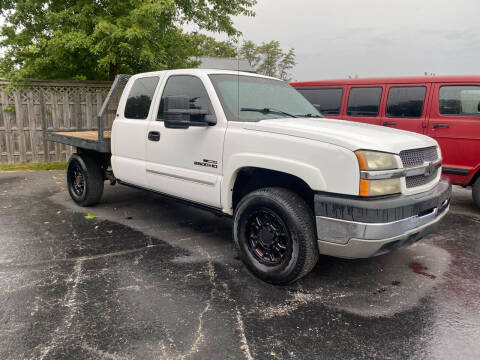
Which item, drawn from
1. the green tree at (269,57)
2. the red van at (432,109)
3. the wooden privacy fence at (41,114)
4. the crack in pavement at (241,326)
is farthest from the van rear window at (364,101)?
the green tree at (269,57)

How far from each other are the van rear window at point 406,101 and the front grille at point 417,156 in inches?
123

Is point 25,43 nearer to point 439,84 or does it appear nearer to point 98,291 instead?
point 98,291

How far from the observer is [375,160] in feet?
9.53

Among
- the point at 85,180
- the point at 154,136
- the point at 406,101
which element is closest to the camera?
the point at 154,136

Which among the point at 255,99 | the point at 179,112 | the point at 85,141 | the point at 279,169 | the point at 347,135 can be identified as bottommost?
the point at 279,169

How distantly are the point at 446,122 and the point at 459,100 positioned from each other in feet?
1.26

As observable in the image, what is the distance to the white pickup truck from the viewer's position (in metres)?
2.92

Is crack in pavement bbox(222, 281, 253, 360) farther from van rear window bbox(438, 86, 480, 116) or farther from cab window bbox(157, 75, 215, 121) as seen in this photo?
van rear window bbox(438, 86, 480, 116)

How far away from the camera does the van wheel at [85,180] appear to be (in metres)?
5.80

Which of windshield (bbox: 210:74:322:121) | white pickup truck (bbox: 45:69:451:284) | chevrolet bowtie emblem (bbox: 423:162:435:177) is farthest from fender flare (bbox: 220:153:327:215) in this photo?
chevrolet bowtie emblem (bbox: 423:162:435:177)

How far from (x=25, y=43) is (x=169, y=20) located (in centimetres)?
377

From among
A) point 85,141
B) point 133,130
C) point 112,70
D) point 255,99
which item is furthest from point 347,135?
point 112,70

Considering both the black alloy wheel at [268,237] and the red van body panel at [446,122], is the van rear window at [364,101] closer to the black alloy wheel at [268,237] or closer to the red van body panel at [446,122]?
the red van body panel at [446,122]

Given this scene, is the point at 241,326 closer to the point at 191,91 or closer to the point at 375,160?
the point at 375,160
